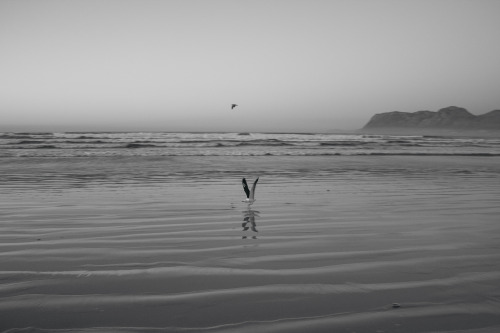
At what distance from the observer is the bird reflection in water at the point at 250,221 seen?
4.91 meters

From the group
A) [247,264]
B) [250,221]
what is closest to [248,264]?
[247,264]

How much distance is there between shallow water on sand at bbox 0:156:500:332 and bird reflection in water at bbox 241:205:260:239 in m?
0.03

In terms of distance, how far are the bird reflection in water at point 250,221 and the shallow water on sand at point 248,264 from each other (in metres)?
0.03

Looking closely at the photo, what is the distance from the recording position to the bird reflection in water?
193 inches

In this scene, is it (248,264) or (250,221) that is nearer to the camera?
(248,264)

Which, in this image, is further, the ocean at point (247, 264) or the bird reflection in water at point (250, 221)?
the bird reflection in water at point (250, 221)

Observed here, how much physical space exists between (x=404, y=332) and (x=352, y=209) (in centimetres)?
445

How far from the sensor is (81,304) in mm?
2746

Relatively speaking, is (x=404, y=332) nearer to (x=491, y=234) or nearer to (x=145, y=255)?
(x=145, y=255)

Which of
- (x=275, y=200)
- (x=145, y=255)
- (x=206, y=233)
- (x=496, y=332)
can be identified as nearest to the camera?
(x=496, y=332)

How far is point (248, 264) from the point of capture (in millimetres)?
3664

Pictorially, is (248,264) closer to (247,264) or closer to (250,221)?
(247,264)

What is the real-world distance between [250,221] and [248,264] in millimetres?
2046

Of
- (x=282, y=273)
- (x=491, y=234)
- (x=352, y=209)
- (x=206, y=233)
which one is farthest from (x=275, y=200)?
(x=282, y=273)
